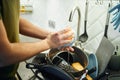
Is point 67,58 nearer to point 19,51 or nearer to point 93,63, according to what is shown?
point 93,63

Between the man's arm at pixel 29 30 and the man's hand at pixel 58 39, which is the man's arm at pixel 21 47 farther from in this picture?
the man's arm at pixel 29 30

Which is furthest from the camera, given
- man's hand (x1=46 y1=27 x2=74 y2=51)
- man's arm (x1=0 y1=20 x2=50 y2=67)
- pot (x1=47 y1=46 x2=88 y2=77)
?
pot (x1=47 y1=46 x2=88 y2=77)

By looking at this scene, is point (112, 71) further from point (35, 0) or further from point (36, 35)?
point (35, 0)

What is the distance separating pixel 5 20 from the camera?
737mm

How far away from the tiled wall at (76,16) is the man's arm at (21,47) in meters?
0.52

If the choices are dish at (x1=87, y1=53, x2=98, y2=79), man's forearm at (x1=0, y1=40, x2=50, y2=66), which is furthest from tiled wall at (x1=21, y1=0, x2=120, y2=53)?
man's forearm at (x1=0, y1=40, x2=50, y2=66)

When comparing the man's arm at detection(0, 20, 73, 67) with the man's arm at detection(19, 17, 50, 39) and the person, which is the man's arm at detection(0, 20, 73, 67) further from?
the man's arm at detection(19, 17, 50, 39)

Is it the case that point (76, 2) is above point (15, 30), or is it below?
above

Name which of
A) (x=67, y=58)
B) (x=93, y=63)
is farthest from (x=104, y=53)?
(x=67, y=58)

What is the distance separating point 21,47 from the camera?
0.67 meters

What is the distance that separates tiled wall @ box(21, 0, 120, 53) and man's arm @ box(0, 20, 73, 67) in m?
0.52

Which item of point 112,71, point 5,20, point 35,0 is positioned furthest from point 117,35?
point 35,0

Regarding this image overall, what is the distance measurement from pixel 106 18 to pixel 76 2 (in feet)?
1.04

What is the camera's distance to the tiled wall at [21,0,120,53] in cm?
121
